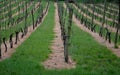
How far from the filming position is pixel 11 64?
60.9 feet


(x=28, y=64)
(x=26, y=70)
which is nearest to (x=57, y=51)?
(x=28, y=64)

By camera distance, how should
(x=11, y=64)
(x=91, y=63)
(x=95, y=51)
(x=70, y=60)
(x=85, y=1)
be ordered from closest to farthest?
(x=11, y=64)
(x=91, y=63)
(x=70, y=60)
(x=95, y=51)
(x=85, y=1)

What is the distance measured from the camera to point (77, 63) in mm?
20312

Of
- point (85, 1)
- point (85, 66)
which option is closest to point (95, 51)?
point (85, 66)

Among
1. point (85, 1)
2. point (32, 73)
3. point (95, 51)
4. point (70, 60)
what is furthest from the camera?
point (85, 1)

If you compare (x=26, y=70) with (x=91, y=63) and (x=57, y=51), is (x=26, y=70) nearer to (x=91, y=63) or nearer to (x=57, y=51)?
(x=91, y=63)

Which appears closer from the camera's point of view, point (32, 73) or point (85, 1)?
point (32, 73)

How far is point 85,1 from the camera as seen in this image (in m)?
89.2

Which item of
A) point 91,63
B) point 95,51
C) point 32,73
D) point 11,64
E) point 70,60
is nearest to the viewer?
point 32,73

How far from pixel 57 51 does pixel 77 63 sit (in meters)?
5.51

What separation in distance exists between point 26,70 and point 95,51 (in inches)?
370

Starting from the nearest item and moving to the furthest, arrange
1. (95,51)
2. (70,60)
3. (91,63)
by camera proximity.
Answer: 1. (91,63)
2. (70,60)
3. (95,51)

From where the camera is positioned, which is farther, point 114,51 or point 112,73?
point 114,51

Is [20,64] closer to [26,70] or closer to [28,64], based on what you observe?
[28,64]
